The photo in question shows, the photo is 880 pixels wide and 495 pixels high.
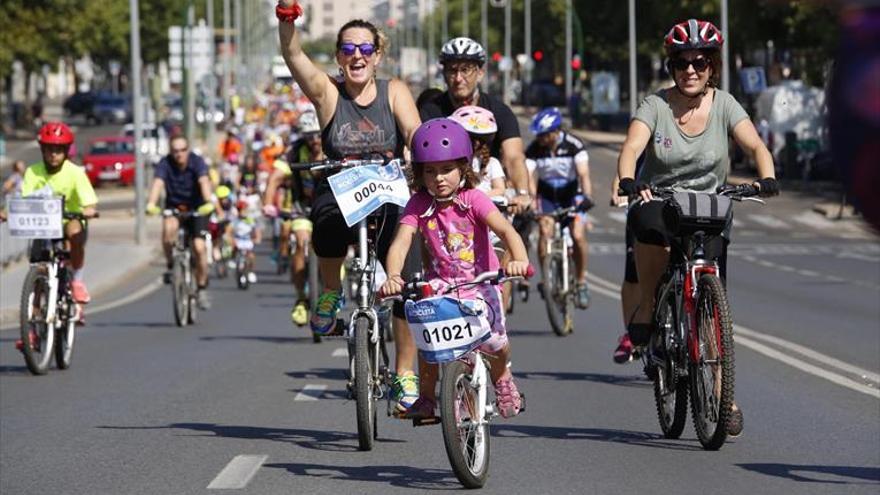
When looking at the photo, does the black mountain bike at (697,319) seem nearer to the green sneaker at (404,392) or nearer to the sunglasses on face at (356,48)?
the green sneaker at (404,392)

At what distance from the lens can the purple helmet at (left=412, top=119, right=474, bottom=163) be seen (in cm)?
711

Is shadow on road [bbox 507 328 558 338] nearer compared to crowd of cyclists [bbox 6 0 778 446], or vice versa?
crowd of cyclists [bbox 6 0 778 446]

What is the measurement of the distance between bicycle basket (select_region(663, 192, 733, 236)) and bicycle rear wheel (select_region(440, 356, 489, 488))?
4.21ft

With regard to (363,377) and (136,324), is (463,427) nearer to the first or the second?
(363,377)

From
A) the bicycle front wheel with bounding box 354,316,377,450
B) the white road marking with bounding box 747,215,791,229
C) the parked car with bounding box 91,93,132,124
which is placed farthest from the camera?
the parked car with bounding box 91,93,132,124

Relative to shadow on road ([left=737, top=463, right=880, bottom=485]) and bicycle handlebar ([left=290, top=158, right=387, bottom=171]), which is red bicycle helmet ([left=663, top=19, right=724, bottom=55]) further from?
shadow on road ([left=737, top=463, right=880, bottom=485])

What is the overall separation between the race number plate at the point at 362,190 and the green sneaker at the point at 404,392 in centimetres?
82

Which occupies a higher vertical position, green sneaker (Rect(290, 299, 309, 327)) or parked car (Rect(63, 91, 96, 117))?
parked car (Rect(63, 91, 96, 117))

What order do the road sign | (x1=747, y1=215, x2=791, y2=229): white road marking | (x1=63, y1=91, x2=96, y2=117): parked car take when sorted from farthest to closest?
(x1=63, y1=91, x2=96, y2=117): parked car → the road sign → (x1=747, y1=215, x2=791, y2=229): white road marking

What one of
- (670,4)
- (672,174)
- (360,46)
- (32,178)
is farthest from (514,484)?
(670,4)

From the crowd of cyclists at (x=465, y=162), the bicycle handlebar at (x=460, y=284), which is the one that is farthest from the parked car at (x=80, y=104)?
the bicycle handlebar at (x=460, y=284)

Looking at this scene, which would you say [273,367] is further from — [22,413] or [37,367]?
[22,413]

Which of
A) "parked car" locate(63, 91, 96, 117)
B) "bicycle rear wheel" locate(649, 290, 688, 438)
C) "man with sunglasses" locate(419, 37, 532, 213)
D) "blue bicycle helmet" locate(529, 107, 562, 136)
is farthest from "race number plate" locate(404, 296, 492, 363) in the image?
"parked car" locate(63, 91, 96, 117)

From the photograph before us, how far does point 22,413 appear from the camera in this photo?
10336 mm
